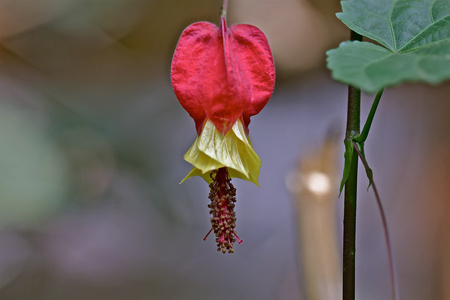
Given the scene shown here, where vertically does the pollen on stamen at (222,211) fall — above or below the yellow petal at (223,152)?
below

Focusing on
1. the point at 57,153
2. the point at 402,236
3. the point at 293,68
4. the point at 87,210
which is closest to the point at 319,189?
the point at 402,236

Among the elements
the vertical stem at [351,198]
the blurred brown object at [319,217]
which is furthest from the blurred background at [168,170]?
the vertical stem at [351,198]

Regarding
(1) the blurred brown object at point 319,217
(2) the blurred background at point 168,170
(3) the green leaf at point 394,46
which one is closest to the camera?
(3) the green leaf at point 394,46

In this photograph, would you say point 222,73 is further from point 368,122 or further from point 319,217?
point 319,217

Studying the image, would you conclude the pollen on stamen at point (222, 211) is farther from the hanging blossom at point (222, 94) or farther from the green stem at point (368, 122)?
the green stem at point (368, 122)

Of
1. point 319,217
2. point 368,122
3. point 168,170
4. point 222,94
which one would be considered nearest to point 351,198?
point 368,122

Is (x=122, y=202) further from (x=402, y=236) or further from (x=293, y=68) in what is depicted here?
(x=402, y=236)
